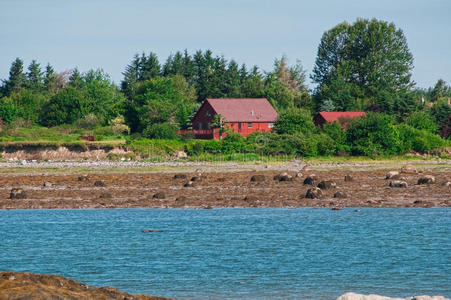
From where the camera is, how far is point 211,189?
126ft

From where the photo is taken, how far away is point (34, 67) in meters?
120

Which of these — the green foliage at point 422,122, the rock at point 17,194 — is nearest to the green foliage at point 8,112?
the green foliage at point 422,122

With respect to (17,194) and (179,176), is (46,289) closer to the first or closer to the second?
(17,194)

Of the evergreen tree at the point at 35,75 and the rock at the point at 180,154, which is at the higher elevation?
the evergreen tree at the point at 35,75

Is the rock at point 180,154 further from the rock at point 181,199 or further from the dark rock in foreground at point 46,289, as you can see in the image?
the dark rock in foreground at point 46,289

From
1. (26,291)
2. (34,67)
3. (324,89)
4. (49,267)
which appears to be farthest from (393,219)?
(34,67)

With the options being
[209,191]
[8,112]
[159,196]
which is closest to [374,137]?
[209,191]

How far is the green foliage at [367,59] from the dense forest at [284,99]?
0.48ft

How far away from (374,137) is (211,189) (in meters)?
26.6

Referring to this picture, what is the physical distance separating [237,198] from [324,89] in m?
58.9

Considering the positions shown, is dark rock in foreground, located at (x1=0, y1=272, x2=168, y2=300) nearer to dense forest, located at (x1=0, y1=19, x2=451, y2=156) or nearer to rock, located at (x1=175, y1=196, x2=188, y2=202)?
rock, located at (x1=175, y1=196, x2=188, y2=202)

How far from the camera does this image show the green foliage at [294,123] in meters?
65.4

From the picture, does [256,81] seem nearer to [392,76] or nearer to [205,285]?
[392,76]

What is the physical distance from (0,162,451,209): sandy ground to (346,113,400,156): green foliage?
9014 millimetres
